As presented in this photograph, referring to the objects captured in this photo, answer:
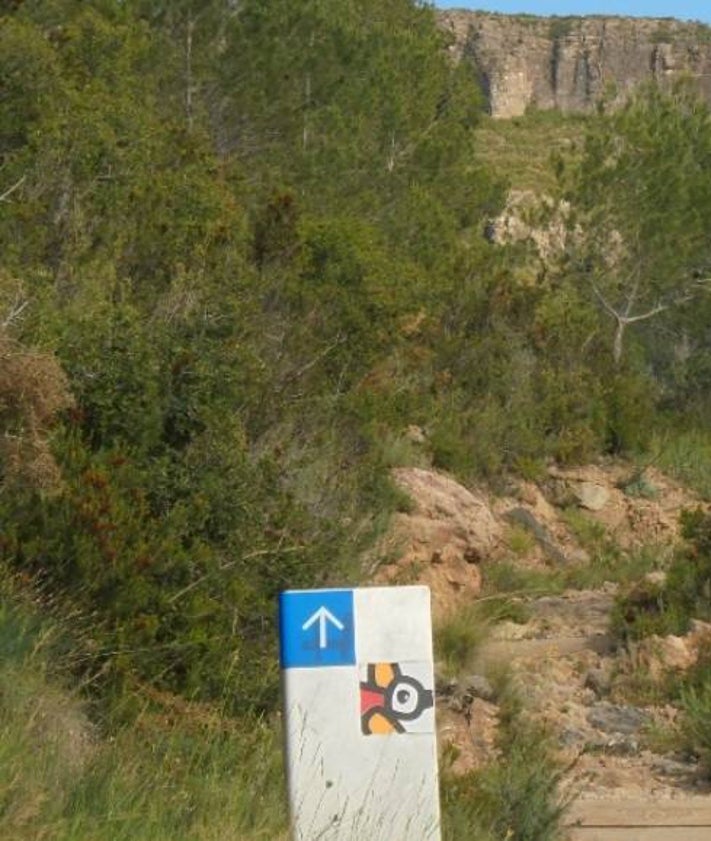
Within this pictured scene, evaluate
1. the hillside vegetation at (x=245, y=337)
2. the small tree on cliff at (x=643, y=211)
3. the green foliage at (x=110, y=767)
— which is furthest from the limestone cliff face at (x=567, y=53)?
the green foliage at (x=110, y=767)

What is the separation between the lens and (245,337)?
14.4 metres

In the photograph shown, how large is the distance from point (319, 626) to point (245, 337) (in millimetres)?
9476

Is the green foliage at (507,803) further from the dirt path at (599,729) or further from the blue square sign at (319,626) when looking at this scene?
the blue square sign at (319,626)

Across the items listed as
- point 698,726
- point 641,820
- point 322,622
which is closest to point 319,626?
point 322,622

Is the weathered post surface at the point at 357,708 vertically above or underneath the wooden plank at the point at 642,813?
above

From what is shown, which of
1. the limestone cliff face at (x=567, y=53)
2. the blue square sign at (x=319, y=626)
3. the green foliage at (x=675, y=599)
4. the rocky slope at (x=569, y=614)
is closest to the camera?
the blue square sign at (x=319, y=626)

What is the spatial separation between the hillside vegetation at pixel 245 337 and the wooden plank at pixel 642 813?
5.18ft

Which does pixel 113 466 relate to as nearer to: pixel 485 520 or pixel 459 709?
pixel 459 709

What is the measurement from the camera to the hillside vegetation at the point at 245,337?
7.29 metres

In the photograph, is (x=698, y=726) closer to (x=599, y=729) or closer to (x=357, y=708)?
(x=599, y=729)

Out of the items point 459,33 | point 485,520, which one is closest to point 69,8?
point 485,520

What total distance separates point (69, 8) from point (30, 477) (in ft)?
45.5

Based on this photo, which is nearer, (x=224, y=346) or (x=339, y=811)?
(x=339, y=811)

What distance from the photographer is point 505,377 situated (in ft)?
82.9
